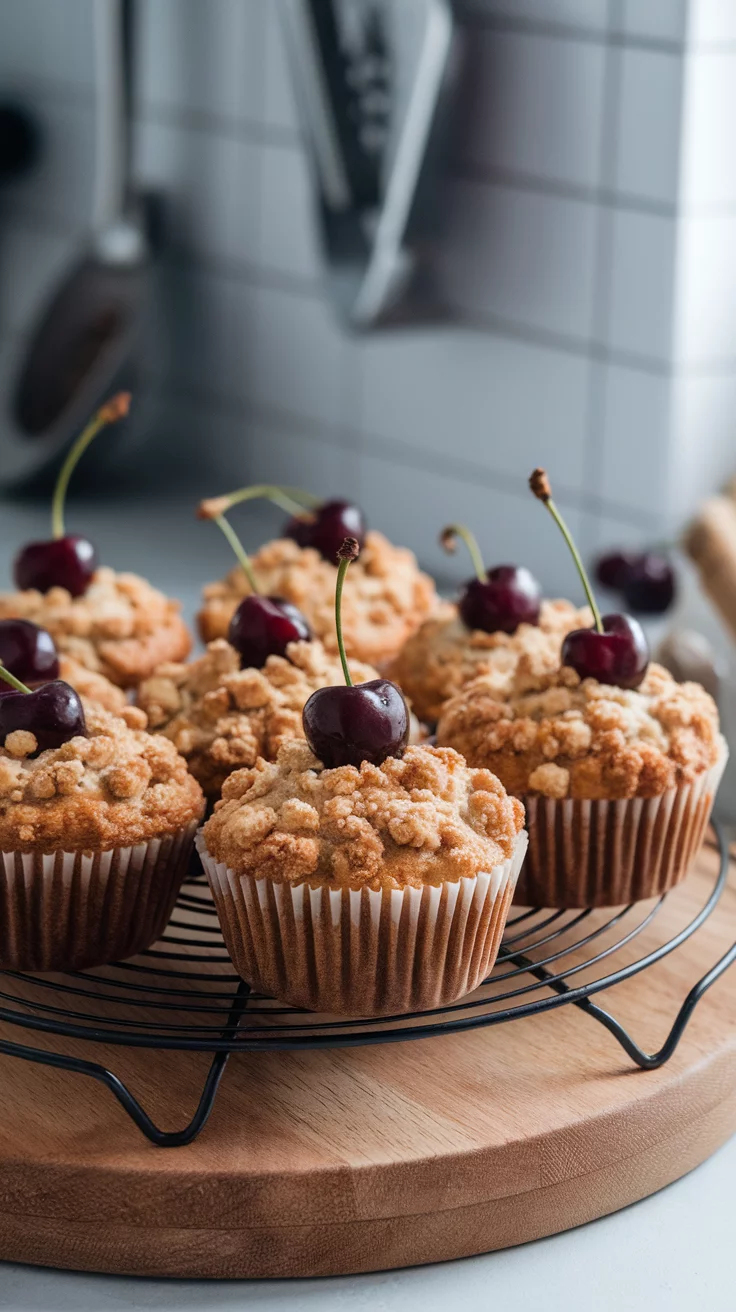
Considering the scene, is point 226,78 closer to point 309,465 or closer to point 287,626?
point 309,465

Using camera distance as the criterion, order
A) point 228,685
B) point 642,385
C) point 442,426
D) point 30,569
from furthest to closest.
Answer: point 442,426, point 642,385, point 30,569, point 228,685

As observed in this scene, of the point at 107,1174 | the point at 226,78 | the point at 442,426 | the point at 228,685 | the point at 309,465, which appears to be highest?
the point at 226,78

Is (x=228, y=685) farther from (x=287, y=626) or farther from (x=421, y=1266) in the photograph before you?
(x=421, y=1266)

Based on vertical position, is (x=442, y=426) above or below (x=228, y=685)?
below

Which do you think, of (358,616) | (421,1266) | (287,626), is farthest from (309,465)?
(421,1266)

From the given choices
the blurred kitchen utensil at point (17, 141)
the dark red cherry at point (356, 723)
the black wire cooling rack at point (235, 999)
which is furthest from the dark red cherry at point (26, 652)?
the blurred kitchen utensil at point (17, 141)

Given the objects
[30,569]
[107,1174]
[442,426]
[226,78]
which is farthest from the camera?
[226,78]

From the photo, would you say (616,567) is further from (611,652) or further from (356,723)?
(356,723)

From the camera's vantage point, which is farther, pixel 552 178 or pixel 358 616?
pixel 552 178

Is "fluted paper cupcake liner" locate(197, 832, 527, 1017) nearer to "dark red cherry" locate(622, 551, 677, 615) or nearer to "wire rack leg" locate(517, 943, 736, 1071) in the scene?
"wire rack leg" locate(517, 943, 736, 1071)
